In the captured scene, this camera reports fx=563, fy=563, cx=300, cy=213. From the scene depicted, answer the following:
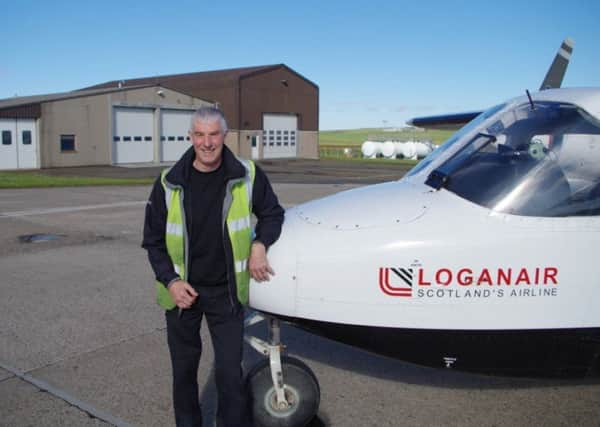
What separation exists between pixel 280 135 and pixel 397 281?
4428 centimetres

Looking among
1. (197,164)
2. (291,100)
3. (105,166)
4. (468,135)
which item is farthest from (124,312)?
(291,100)

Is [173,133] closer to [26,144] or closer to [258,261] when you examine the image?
[26,144]

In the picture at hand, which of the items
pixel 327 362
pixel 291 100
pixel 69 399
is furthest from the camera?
pixel 291 100

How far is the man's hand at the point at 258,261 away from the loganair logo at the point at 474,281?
642 mm

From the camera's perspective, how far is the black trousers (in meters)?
3.05

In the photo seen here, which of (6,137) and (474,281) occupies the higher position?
(6,137)

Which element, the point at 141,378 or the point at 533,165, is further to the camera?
the point at 141,378

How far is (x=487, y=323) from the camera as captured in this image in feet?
10.3

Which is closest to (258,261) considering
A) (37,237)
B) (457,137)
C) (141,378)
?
(457,137)

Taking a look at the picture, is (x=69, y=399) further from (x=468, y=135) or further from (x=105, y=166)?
(x=105, y=166)

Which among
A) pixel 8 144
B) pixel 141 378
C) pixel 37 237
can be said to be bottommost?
pixel 141 378

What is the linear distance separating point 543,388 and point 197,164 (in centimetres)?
319

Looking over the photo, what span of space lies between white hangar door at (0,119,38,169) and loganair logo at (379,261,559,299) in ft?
98.0

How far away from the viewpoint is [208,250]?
2.99 m
